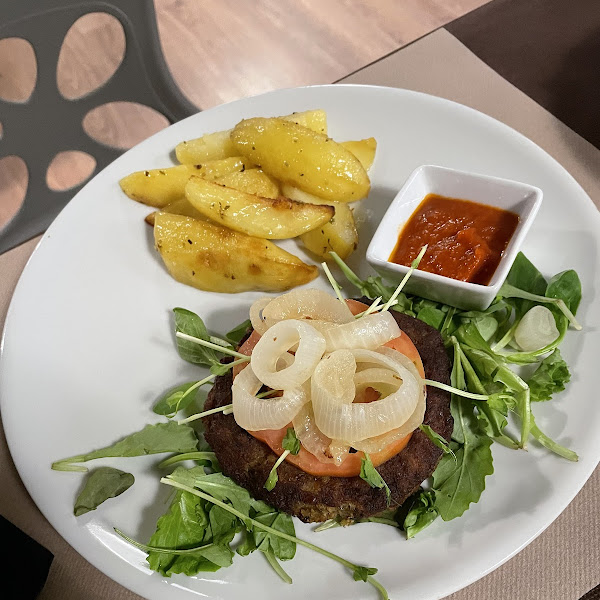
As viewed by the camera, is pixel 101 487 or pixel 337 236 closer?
pixel 101 487

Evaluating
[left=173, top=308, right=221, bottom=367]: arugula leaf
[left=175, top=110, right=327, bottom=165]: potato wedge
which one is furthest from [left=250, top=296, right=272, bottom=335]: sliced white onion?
[left=175, top=110, right=327, bottom=165]: potato wedge

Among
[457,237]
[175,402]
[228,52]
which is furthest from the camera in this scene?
[228,52]

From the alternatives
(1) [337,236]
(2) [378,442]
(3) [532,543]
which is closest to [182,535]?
(2) [378,442]

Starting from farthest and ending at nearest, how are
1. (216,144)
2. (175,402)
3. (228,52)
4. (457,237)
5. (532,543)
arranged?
1. (228,52)
2. (216,144)
3. (457,237)
4. (175,402)
5. (532,543)

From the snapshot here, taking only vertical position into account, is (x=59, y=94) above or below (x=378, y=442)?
above

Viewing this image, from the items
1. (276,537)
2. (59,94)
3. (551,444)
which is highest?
(59,94)

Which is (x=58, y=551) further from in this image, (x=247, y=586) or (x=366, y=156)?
(x=366, y=156)

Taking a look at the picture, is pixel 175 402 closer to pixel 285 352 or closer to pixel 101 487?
pixel 101 487
